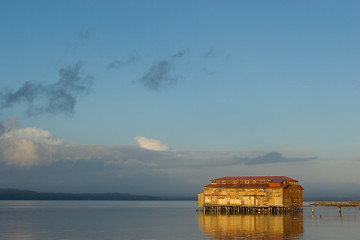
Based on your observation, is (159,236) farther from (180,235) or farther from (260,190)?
(260,190)

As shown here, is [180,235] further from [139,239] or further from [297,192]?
[297,192]

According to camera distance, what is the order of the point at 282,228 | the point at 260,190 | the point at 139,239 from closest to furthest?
the point at 139,239, the point at 282,228, the point at 260,190

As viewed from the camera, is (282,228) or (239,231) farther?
(282,228)

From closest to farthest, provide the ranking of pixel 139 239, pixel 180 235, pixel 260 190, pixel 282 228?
pixel 139 239 < pixel 180 235 < pixel 282 228 < pixel 260 190

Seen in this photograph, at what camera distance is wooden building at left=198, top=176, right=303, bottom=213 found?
4734 inches

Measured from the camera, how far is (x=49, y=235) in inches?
2908

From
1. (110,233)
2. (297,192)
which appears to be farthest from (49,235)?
(297,192)

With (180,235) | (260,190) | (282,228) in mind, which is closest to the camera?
(180,235)

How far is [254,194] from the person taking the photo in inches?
4825

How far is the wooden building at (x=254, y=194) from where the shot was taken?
395ft

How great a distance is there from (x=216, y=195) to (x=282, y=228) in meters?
49.3

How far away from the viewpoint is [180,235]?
241ft

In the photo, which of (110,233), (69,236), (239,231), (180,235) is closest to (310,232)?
(239,231)

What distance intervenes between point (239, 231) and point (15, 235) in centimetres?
3857
